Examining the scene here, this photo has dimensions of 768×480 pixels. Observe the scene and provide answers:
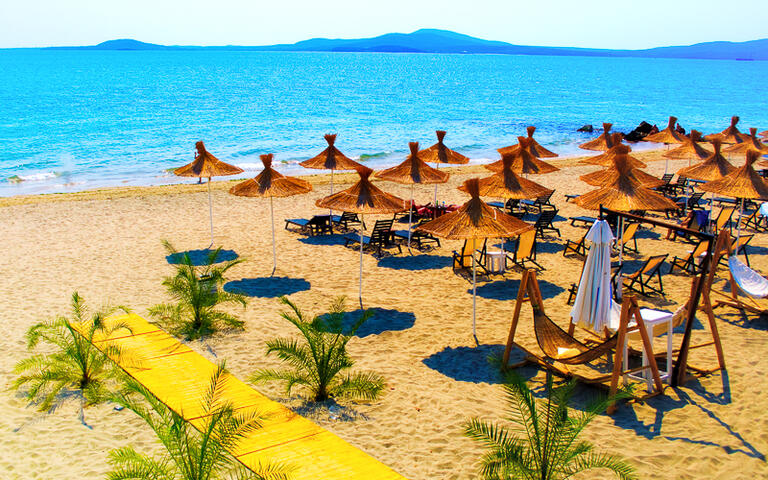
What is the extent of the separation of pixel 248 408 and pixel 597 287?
445 centimetres

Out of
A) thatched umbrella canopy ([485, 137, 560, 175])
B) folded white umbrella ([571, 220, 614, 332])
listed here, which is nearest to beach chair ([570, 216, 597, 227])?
thatched umbrella canopy ([485, 137, 560, 175])

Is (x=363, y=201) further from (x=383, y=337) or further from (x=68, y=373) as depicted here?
(x=68, y=373)

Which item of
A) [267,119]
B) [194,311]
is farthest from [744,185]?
[267,119]

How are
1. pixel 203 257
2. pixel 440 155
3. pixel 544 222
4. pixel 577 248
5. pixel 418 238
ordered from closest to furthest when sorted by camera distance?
1. pixel 203 257
2. pixel 577 248
3. pixel 418 238
4. pixel 544 222
5. pixel 440 155

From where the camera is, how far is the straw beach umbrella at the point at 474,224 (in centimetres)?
841

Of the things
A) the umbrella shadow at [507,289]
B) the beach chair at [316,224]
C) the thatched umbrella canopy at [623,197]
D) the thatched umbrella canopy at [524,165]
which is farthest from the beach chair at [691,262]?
the beach chair at [316,224]

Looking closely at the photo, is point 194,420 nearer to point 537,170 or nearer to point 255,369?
point 255,369

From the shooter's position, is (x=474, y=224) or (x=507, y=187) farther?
(x=507, y=187)

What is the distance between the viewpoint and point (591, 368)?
7906mm

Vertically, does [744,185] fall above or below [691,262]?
above

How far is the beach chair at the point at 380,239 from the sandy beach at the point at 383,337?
0.33m

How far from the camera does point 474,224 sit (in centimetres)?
852

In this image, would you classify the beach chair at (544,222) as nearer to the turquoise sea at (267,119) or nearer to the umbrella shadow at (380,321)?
the umbrella shadow at (380,321)

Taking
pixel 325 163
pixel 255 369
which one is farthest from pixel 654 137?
pixel 255 369
